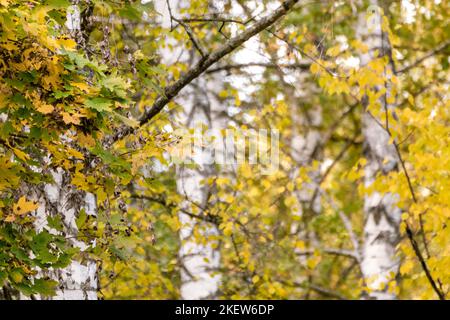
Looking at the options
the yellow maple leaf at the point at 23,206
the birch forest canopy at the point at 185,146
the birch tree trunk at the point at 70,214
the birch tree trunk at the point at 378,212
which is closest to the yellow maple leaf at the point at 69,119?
the birch forest canopy at the point at 185,146

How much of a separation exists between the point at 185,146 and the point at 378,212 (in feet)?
11.4

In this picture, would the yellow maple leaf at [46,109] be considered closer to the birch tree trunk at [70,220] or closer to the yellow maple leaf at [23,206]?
the yellow maple leaf at [23,206]

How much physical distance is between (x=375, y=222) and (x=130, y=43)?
301cm

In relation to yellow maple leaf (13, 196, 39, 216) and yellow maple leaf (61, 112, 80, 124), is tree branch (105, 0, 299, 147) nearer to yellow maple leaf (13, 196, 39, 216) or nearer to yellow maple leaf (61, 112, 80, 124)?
yellow maple leaf (13, 196, 39, 216)

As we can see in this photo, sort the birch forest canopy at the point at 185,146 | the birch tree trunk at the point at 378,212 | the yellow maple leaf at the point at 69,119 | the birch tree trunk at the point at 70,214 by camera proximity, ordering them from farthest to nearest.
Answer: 1. the birch tree trunk at the point at 378,212
2. the birch tree trunk at the point at 70,214
3. the birch forest canopy at the point at 185,146
4. the yellow maple leaf at the point at 69,119

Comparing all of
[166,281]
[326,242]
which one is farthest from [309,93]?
[166,281]

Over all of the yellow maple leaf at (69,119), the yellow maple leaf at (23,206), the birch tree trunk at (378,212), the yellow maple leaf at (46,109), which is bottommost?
the yellow maple leaf at (23,206)

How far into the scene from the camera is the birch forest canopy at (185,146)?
2.51 metres

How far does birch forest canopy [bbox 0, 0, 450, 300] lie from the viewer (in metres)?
2.51

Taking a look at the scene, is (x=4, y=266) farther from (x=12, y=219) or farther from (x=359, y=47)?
(x=359, y=47)

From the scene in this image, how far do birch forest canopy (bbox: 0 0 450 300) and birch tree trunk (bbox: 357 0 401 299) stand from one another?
0.01 m

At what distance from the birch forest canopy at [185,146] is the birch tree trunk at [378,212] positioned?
1cm

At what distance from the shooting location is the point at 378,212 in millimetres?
5898

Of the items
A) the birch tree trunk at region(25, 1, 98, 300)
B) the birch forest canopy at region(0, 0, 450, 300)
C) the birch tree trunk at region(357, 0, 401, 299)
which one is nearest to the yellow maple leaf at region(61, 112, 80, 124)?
the birch forest canopy at region(0, 0, 450, 300)
